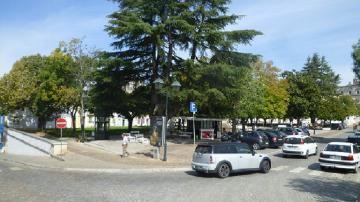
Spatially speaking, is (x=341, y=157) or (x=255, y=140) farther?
(x=255, y=140)

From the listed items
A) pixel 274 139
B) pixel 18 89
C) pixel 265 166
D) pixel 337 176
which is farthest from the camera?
pixel 18 89

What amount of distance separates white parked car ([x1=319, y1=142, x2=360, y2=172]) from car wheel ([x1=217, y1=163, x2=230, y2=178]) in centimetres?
627

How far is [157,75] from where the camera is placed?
123 feet

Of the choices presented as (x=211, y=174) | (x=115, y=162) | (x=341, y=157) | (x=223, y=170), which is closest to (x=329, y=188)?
(x=223, y=170)

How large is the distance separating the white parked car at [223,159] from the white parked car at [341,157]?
4289 millimetres

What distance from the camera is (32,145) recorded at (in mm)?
33250

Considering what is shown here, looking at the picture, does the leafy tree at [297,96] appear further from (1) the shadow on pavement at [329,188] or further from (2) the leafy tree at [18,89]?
(1) the shadow on pavement at [329,188]

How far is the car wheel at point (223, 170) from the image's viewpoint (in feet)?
60.7

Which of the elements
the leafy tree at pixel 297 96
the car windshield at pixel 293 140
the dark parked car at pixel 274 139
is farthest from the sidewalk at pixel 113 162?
the leafy tree at pixel 297 96

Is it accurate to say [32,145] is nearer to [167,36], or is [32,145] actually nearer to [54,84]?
[167,36]

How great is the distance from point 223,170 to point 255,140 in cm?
1486

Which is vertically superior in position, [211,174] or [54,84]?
[54,84]

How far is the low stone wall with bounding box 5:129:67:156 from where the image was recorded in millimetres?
27375

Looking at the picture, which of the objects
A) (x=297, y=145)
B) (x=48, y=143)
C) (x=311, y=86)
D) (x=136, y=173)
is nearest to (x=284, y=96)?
(x=311, y=86)
